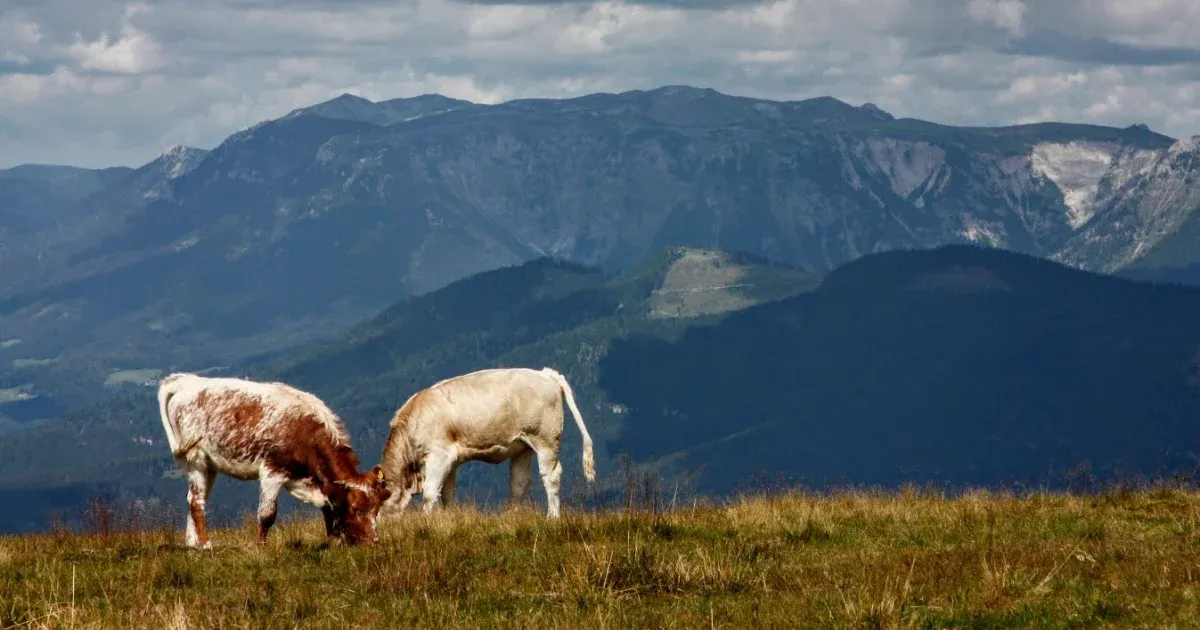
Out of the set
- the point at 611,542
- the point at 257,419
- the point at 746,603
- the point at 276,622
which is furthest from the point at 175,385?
the point at 746,603

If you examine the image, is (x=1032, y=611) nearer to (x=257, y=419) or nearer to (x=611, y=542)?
(x=611, y=542)

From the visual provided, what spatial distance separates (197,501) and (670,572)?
925 cm

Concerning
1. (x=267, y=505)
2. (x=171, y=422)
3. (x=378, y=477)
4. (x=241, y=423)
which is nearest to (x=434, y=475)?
(x=378, y=477)

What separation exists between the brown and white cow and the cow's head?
16mm

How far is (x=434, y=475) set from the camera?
2936 centimetres

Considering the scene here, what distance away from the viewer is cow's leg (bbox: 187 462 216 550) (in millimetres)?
22688

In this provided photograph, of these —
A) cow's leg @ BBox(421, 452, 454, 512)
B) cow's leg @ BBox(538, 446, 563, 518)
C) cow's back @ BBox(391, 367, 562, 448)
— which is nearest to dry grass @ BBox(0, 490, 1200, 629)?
cow's leg @ BBox(421, 452, 454, 512)

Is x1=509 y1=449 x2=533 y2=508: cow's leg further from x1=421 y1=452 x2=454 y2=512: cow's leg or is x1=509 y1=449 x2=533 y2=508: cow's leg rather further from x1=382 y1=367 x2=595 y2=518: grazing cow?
x1=421 y1=452 x2=454 y2=512: cow's leg

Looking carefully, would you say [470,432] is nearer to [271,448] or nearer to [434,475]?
[434,475]

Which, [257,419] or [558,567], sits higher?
[257,419]

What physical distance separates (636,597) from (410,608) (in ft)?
8.28

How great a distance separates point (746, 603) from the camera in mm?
15875

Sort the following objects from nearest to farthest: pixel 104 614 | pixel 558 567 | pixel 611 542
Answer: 1. pixel 104 614
2. pixel 558 567
3. pixel 611 542

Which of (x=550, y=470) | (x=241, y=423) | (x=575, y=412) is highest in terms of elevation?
(x=241, y=423)
